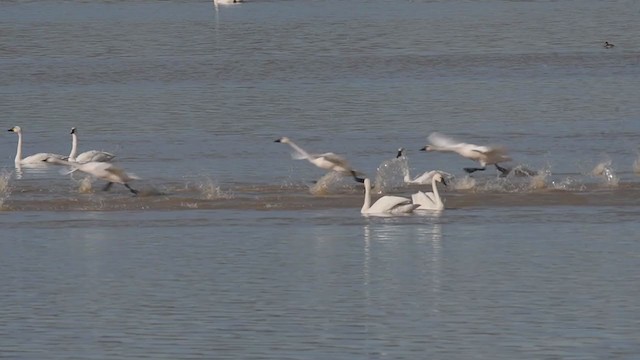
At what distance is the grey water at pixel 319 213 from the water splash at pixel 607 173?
0.14 feet

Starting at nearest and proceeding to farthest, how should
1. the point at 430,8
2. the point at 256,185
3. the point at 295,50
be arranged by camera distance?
the point at 256,185 → the point at 295,50 → the point at 430,8

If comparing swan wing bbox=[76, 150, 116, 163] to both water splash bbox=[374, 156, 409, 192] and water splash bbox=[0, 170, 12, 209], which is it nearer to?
water splash bbox=[0, 170, 12, 209]

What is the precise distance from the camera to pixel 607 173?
20.5m

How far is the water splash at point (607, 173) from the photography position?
2019 centimetres

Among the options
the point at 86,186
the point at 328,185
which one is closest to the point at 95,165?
the point at 86,186

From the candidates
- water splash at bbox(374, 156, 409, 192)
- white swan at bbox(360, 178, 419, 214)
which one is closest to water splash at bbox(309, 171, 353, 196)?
water splash at bbox(374, 156, 409, 192)

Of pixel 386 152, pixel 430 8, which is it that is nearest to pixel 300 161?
pixel 386 152

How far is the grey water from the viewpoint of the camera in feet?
39.8

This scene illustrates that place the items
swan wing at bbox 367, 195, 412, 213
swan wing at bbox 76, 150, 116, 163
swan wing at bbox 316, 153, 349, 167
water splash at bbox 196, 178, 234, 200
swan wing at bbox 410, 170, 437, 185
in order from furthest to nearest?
swan wing at bbox 76, 150, 116, 163
swan wing at bbox 316, 153, 349, 167
swan wing at bbox 410, 170, 437, 185
water splash at bbox 196, 178, 234, 200
swan wing at bbox 367, 195, 412, 213

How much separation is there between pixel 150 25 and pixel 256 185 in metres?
36.0

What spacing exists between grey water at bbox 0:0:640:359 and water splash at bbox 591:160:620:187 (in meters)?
0.04

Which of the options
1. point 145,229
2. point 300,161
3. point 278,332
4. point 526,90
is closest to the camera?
point 278,332

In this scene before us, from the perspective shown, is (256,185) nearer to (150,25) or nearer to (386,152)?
(386,152)

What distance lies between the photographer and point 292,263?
49.9 ft
